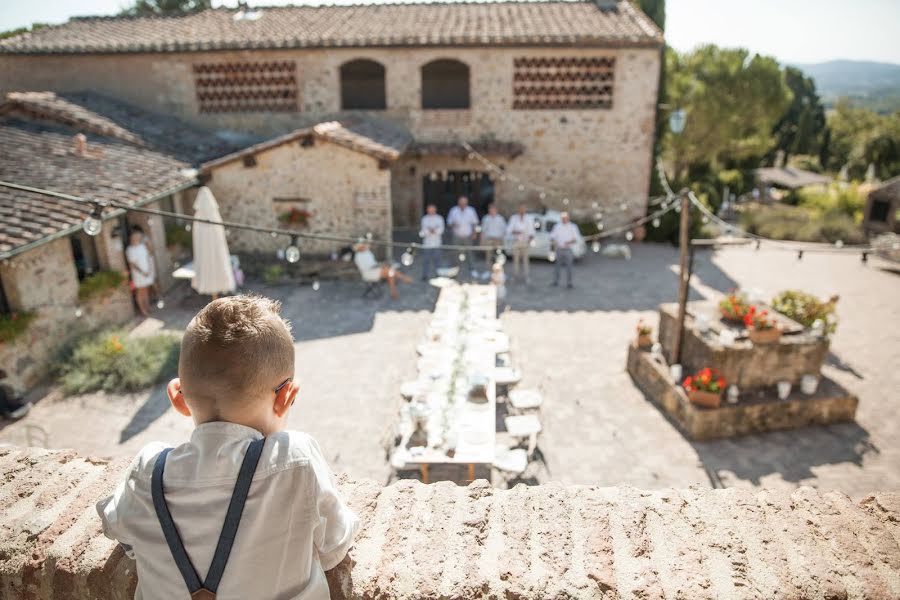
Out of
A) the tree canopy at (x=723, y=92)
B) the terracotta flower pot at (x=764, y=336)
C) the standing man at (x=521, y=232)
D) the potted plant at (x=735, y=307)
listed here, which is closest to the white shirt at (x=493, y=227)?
the standing man at (x=521, y=232)

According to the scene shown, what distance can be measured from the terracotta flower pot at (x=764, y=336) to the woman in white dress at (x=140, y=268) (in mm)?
10646

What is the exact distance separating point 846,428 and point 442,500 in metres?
7.79

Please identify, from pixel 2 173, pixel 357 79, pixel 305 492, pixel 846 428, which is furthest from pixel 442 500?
pixel 357 79

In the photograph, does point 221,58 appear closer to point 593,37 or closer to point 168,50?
point 168,50

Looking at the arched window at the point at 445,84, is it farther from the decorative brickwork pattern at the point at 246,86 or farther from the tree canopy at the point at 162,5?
the tree canopy at the point at 162,5

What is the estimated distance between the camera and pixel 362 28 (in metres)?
17.5

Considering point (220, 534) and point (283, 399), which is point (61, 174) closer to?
point (283, 399)

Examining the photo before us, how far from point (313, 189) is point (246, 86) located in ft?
17.4

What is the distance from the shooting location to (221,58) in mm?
17062

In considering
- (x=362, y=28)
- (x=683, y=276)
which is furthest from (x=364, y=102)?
(x=683, y=276)

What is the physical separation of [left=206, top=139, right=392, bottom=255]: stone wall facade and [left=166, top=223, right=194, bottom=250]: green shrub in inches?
38.8

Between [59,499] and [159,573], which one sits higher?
[159,573]

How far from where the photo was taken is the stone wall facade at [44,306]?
8969 millimetres

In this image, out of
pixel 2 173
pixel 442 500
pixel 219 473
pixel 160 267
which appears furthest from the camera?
pixel 160 267
